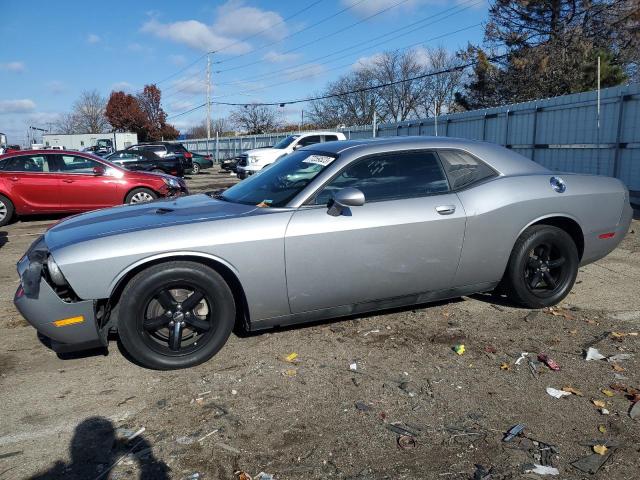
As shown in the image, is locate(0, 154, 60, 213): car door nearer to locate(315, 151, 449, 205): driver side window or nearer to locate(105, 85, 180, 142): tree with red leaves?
locate(315, 151, 449, 205): driver side window

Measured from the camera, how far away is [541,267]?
459cm

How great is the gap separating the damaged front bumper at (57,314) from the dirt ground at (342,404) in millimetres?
309

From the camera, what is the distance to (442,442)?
2.74m

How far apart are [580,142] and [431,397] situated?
37.0 feet

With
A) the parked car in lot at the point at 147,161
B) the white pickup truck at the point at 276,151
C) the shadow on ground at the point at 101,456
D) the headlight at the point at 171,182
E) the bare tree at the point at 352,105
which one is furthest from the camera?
the bare tree at the point at 352,105

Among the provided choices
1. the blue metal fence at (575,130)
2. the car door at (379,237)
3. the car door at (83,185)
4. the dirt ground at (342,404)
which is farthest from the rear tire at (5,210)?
the blue metal fence at (575,130)

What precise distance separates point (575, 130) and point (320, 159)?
10.6 meters

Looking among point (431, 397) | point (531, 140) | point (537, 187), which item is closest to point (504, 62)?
point (531, 140)

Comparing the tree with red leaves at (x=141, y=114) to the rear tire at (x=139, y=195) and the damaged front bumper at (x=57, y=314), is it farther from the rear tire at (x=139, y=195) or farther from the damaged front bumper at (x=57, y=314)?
the damaged front bumper at (x=57, y=314)

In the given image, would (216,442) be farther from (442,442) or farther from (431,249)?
(431,249)

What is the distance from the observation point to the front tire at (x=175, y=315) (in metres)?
3.41

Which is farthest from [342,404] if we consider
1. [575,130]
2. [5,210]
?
[575,130]

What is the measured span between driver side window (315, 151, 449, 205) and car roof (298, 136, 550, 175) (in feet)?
0.26

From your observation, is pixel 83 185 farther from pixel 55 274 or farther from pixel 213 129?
pixel 213 129
